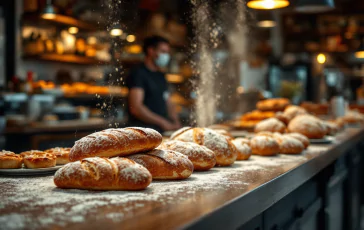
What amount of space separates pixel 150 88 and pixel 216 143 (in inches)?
116

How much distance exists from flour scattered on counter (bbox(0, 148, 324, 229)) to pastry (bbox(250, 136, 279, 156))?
1.41 feet

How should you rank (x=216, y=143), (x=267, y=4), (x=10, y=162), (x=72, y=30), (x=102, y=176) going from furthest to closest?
(x=72, y=30)
(x=267, y=4)
(x=216, y=143)
(x=10, y=162)
(x=102, y=176)

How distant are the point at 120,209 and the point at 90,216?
3.4 inches

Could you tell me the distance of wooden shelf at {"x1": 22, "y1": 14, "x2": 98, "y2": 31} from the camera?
5.77 meters

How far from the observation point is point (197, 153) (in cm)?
156

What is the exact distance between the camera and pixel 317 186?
2.36m

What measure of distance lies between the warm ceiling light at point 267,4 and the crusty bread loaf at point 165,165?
1723 mm

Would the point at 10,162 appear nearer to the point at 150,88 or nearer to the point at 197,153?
the point at 197,153

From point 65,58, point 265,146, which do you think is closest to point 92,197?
point 265,146

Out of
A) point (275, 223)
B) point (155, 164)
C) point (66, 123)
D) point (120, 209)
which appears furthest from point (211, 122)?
point (66, 123)

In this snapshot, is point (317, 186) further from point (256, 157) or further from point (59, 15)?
point (59, 15)

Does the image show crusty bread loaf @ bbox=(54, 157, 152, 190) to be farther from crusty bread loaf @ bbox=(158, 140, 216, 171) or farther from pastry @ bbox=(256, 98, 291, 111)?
pastry @ bbox=(256, 98, 291, 111)

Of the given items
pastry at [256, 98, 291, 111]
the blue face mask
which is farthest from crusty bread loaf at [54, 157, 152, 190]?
the blue face mask

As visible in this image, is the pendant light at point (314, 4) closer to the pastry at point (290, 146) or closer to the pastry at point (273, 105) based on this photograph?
the pastry at point (273, 105)
